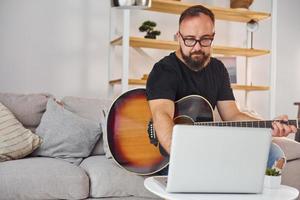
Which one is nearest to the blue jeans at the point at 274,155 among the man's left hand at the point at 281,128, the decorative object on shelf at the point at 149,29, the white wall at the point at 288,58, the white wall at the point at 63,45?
the man's left hand at the point at 281,128

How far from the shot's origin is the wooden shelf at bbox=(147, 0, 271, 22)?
3.14m

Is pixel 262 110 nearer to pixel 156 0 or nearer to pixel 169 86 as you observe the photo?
pixel 156 0

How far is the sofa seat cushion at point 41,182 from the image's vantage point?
1.81m

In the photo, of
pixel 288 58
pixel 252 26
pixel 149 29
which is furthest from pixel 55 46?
pixel 288 58

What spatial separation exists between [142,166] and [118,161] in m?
0.13

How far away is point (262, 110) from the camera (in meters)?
4.02

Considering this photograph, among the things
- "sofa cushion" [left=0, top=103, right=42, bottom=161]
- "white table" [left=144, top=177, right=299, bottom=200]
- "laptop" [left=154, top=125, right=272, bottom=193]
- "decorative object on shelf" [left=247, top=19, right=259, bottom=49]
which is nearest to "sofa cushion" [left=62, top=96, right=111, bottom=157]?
"sofa cushion" [left=0, top=103, right=42, bottom=161]

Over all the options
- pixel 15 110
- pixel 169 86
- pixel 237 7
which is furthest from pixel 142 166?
pixel 237 7

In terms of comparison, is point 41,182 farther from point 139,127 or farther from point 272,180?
point 272,180

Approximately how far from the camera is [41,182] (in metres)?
1.84

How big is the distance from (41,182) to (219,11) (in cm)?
221

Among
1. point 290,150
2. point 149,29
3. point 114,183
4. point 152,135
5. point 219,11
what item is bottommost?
point 114,183

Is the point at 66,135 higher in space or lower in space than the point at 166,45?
lower

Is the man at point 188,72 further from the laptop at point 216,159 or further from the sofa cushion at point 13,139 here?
the sofa cushion at point 13,139
